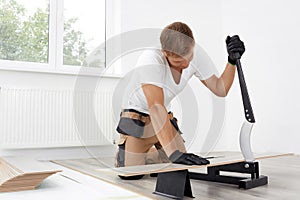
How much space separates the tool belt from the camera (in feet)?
5.74

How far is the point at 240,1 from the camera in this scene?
346cm

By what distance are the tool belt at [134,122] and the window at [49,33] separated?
1012mm

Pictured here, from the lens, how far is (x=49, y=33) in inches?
115

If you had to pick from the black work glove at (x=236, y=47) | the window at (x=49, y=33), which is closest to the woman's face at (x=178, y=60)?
the black work glove at (x=236, y=47)

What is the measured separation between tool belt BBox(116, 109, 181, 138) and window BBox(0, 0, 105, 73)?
39.8 inches

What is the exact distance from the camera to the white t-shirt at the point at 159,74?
133cm

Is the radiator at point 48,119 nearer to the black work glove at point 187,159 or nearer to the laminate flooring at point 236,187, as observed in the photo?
the laminate flooring at point 236,187

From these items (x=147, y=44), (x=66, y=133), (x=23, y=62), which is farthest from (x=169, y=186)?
(x=23, y=62)

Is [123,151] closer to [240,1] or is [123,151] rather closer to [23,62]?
[23,62]

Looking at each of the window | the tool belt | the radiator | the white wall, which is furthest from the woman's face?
the white wall

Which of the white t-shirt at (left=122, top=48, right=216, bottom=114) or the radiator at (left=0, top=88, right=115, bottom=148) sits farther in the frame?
the radiator at (left=0, top=88, right=115, bottom=148)

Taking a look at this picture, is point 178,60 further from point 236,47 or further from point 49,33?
point 49,33

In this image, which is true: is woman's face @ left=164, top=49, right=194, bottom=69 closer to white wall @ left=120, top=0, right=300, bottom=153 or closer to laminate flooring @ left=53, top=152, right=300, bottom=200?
laminate flooring @ left=53, top=152, right=300, bottom=200

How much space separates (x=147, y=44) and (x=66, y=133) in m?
1.69
